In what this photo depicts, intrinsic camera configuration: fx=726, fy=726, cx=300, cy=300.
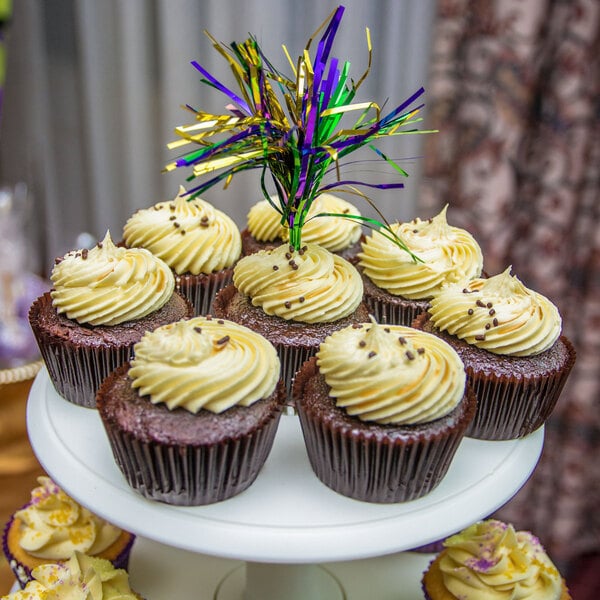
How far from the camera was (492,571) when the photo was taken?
1.61m

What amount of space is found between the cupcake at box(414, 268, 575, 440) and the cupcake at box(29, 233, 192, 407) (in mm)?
655

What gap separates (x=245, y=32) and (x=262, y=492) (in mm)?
2479

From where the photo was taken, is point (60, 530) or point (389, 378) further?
point (60, 530)

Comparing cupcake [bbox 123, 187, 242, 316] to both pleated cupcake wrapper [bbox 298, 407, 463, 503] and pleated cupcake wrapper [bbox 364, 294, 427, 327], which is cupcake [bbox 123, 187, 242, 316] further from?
pleated cupcake wrapper [bbox 298, 407, 463, 503]

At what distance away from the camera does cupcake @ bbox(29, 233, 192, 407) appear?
1.56 m

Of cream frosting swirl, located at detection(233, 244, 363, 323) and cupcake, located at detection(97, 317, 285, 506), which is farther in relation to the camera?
cream frosting swirl, located at detection(233, 244, 363, 323)

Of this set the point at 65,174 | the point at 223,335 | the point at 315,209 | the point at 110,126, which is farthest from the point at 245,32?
the point at 223,335

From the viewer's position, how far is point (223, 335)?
1401mm

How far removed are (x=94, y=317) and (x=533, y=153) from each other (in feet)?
6.07

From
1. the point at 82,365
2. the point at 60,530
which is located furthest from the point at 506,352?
the point at 60,530

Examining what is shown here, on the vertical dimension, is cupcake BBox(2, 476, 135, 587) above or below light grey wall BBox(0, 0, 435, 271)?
below

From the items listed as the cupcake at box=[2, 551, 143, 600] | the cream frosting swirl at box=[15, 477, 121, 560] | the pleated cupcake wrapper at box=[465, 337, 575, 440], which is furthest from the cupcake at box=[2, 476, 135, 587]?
the pleated cupcake wrapper at box=[465, 337, 575, 440]

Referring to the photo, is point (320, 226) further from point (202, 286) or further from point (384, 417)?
point (384, 417)

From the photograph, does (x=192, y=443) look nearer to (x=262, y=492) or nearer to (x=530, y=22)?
(x=262, y=492)
